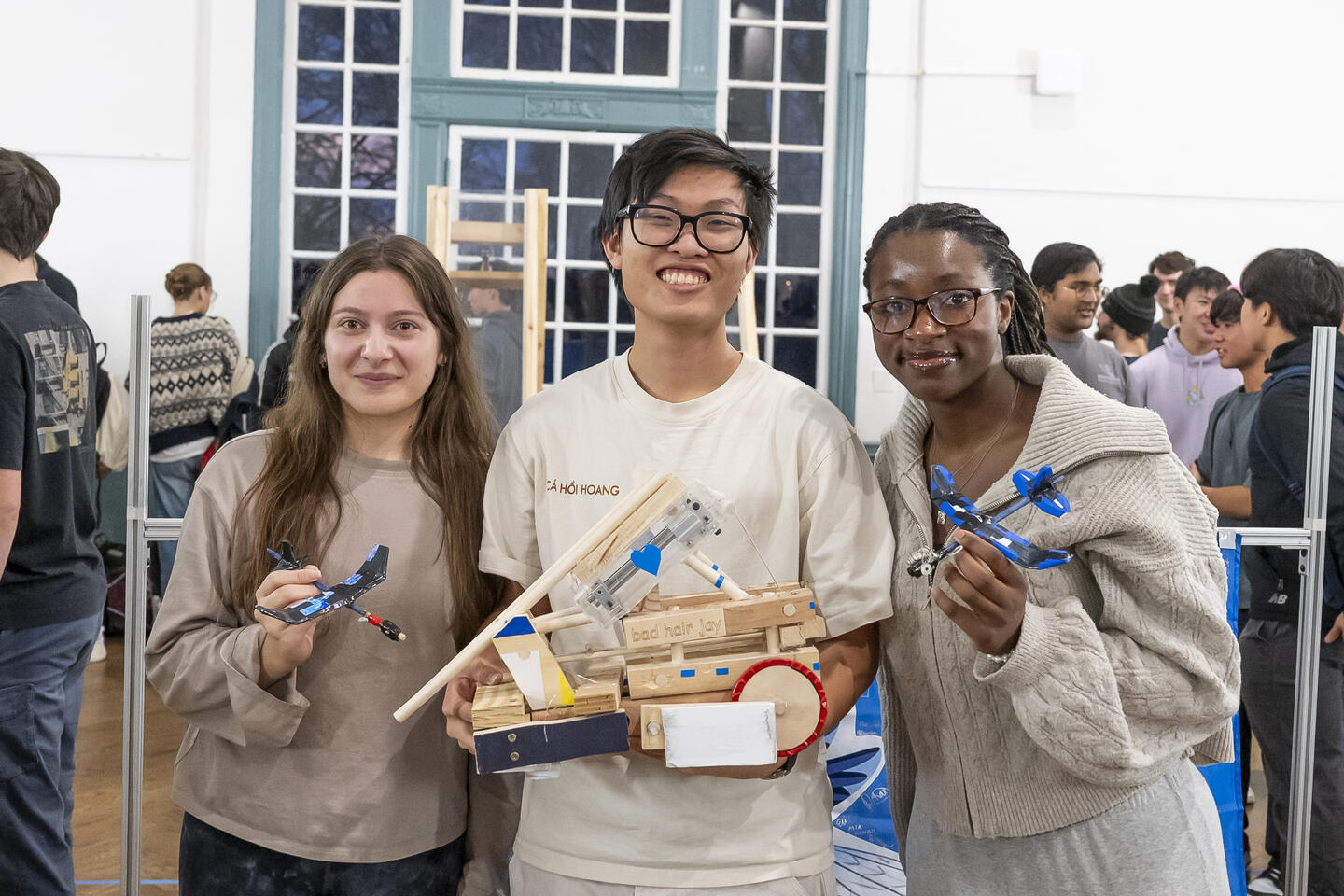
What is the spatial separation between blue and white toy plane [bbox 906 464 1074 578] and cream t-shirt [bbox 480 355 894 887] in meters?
0.19

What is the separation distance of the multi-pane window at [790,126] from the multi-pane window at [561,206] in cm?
74

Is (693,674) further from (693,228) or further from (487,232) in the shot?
(487,232)

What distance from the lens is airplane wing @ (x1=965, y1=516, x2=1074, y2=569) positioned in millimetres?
1120

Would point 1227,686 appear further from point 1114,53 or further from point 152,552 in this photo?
point 1114,53

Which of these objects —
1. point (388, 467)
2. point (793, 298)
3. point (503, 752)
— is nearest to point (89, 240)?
point (793, 298)

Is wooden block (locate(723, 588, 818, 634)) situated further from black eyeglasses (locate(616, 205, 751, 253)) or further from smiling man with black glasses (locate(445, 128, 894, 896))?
black eyeglasses (locate(616, 205, 751, 253))

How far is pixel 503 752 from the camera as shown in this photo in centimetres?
121

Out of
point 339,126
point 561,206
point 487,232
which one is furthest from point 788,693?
point 339,126

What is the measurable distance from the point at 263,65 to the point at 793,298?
3111 mm

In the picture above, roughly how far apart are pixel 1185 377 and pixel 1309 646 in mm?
1916

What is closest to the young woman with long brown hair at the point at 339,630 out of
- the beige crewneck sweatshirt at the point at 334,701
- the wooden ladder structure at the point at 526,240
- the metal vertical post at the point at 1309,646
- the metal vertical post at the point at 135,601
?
the beige crewneck sweatshirt at the point at 334,701

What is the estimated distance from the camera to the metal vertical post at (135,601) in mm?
2133

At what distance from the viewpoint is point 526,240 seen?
4.21m

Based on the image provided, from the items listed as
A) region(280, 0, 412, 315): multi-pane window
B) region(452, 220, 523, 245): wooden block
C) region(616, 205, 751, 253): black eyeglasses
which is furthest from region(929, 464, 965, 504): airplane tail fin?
region(280, 0, 412, 315): multi-pane window
